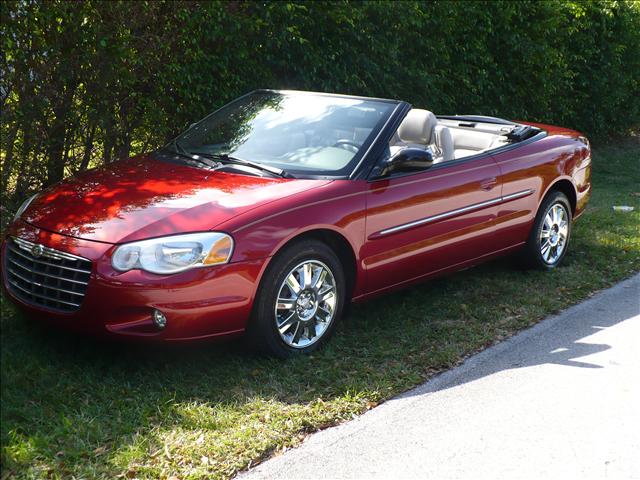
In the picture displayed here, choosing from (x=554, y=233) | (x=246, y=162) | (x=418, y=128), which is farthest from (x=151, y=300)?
(x=554, y=233)

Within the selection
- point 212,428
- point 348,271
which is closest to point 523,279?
point 348,271

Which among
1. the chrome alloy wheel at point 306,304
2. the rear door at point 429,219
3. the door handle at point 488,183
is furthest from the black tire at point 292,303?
the door handle at point 488,183

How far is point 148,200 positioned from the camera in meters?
5.05

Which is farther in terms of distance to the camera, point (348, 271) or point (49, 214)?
point (348, 271)

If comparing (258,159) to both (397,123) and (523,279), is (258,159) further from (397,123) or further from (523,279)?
(523,279)

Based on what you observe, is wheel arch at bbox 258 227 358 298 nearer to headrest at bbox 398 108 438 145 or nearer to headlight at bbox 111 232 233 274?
headlight at bbox 111 232 233 274

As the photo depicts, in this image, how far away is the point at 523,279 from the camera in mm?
7113

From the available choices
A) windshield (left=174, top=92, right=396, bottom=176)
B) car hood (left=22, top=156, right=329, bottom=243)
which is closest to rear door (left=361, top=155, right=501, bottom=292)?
windshield (left=174, top=92, right=396, bottom=176)

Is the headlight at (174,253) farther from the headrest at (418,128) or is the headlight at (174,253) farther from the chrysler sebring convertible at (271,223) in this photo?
the headrest at (418,128)

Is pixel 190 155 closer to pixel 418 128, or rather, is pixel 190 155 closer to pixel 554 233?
pixel 418 128

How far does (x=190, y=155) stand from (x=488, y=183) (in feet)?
7.13

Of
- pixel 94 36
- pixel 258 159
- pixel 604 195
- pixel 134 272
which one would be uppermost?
pixel 94 36

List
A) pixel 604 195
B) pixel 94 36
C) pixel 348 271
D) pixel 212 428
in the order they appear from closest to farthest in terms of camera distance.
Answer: pixel 212 428 < pixel 348 271 < pixel 94 36 < pixel 604 195

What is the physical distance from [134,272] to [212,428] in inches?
35.8
